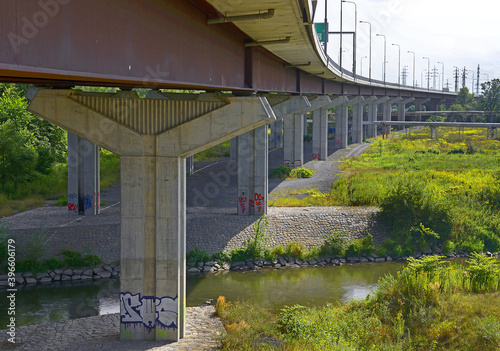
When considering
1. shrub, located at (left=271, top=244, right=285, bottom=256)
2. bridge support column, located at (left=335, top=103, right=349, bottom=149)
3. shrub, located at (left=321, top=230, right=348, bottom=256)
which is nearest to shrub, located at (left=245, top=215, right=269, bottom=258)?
shrub, located at (left=271, top=244, right=285, bottom=256)

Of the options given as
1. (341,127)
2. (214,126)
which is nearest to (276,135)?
(341,127)

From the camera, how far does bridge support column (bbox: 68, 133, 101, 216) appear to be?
34844 millimetres

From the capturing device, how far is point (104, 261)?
97.5 ft

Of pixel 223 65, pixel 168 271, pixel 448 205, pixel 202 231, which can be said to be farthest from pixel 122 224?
pixel 448 205

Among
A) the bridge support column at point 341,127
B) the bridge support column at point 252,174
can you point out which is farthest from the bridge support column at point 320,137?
the bridge support column at point 252,174

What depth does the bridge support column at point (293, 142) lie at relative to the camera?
6073cm

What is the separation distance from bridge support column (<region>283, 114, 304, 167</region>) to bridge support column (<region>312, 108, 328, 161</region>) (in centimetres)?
970

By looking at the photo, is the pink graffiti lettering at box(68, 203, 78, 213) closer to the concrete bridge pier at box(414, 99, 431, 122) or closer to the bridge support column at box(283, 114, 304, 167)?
the bridge support column at box(283, 114, 304, 167)

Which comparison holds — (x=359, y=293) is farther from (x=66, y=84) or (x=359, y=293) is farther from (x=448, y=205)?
(x=66, y=84)

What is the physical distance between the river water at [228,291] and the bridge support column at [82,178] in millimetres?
7839

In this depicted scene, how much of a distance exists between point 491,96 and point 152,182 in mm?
137252

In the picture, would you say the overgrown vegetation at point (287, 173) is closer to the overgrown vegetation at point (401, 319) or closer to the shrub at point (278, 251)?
the shrub at point (278, 251)

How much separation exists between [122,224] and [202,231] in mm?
15200

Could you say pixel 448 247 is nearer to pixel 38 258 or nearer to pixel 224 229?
pixel 224 229
